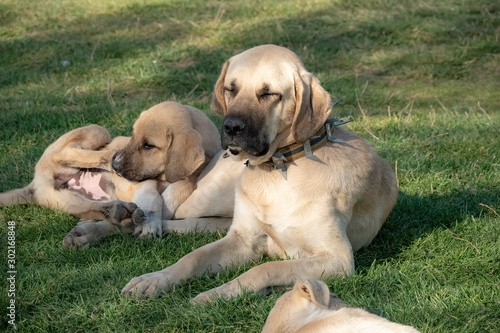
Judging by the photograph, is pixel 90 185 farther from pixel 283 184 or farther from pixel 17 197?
pixel 283 184

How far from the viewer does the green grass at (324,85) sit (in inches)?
153

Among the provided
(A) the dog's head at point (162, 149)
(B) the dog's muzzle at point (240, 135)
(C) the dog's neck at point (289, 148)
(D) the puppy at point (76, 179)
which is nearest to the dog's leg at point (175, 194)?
(A) the dog's head at point (162, 149)

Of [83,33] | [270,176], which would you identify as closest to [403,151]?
[270,176]

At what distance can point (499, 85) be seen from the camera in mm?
9539

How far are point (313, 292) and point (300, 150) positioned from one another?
1862mm

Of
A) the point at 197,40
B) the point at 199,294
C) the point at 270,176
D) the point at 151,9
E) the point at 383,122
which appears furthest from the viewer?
the point at 151,9

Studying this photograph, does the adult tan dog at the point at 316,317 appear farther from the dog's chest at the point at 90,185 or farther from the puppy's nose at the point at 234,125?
the dog's chest at the point at 90,185

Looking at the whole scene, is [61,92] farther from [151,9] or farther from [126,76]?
[151,9]

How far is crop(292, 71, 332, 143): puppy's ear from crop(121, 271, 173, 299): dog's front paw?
4.05 ft

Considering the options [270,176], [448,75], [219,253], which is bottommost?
[448,75]

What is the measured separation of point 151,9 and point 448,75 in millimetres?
5789

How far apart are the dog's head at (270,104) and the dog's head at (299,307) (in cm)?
157

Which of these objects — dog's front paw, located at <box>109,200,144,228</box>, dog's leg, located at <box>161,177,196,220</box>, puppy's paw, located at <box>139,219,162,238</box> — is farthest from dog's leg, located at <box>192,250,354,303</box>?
dog's leg, located at <box>161,177,196,220</box>

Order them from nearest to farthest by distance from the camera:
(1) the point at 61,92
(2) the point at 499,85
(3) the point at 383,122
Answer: (3) the point at 383,122 → (1) the point at 61,92 → (2) the point at 499,85
